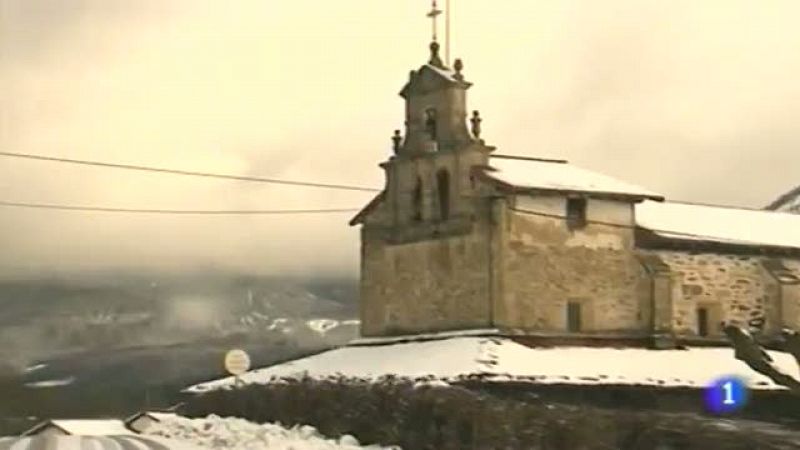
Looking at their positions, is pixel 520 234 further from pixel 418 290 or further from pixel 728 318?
pixel 728 318

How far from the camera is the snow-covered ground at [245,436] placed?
31484 millimetres

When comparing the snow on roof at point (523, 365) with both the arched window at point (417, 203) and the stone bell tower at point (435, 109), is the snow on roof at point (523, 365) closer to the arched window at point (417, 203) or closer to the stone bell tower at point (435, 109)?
the arched window at point (417, 203)

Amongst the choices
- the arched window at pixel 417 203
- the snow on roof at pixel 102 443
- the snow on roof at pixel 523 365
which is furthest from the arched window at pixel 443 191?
the snow on roof at pixel 102 443

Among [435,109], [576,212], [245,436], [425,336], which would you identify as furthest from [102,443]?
[576,212]

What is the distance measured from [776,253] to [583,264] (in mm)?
8931

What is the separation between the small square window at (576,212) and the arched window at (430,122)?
18.2 ft

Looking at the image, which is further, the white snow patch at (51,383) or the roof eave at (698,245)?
the white snow patch at (51,383)

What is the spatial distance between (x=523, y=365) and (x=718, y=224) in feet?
50.7

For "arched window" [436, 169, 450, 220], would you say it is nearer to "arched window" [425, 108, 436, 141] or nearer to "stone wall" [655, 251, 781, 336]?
"arched window" [425, 108, 436, 141]

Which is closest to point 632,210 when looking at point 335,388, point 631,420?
point 335,388

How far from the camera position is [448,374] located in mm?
42562

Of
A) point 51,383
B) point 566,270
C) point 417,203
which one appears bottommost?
point 51,383

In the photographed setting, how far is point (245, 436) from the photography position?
3338 cm

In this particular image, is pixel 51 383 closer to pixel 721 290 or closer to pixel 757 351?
pixel 721 290
